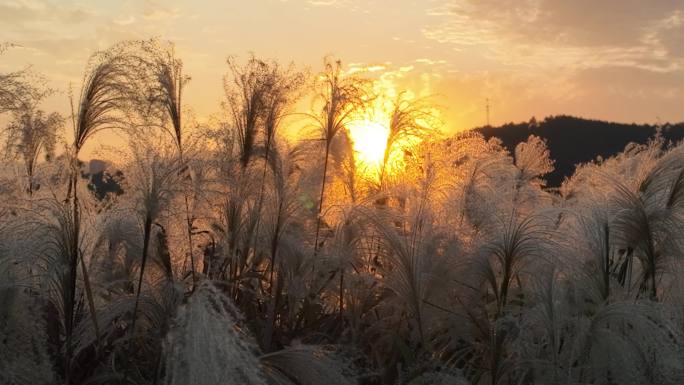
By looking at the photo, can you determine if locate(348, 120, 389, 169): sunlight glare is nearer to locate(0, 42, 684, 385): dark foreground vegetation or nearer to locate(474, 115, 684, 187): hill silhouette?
locate(0, 42, 684, 385): dark foreground vegetation

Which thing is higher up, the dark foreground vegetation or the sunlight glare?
the sunlight glare

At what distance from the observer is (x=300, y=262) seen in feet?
16.9

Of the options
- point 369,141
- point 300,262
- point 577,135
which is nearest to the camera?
point 300,262

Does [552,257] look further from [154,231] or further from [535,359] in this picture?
[154,231]

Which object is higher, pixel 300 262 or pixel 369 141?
pixel 369 141

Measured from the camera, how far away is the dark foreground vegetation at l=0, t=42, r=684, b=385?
4.18 metres

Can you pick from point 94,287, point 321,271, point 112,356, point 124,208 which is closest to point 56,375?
point 112,356

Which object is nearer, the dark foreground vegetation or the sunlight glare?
the dark foreground vegetation

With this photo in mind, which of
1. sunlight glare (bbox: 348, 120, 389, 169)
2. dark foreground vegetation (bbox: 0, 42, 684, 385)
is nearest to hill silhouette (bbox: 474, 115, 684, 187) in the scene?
sunlight glare (bbox: 348, 120, 389, 169)

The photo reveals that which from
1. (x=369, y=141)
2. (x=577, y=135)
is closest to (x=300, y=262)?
(x=369, y=141)

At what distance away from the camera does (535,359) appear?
454 cm

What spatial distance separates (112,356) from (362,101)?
2.55m

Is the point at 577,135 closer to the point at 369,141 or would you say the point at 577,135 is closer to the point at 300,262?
the point at 369,141

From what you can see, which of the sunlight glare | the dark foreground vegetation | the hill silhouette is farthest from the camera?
the hill silhouette
